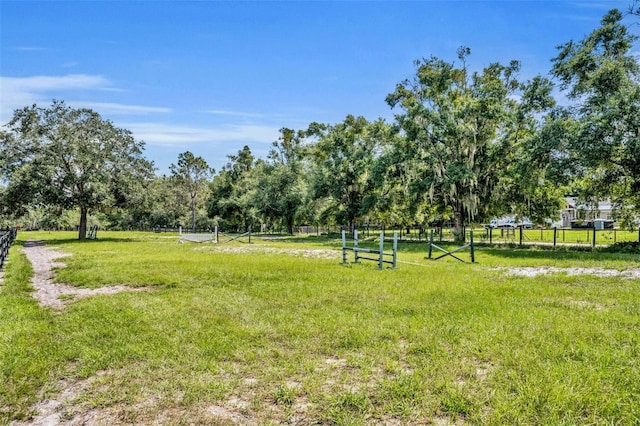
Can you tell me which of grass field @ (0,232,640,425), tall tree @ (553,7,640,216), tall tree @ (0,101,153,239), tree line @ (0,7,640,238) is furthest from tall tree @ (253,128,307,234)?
grass field @ (0,232,640,425)

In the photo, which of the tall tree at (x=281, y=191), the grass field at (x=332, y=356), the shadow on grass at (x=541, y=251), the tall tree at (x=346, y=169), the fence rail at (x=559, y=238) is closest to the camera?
the grass field at (x=332, y=356)

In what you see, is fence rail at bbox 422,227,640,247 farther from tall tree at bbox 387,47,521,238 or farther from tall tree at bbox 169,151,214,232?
tall tree at bbox 169,151,214,232

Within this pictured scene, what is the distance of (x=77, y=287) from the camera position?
9.88 metres

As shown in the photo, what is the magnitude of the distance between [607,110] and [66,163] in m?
32.0

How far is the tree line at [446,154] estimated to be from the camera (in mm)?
17328

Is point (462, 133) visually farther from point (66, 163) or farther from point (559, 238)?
point (66, 163)

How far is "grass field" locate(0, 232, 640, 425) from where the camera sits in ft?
11.2

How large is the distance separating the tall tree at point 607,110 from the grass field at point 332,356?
9411mm

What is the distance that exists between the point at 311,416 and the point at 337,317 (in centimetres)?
306

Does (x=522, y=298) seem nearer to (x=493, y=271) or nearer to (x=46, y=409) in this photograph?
(x=493, y=271)

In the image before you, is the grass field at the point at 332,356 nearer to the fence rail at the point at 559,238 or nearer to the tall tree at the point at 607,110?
the tall tree at the point at 607,110

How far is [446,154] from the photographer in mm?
25375

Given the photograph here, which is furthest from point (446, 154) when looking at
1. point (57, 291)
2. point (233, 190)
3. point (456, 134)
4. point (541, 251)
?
point (233, 190)

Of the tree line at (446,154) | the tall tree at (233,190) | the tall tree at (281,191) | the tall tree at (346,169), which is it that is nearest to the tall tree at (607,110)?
the tree line at (446,154)
